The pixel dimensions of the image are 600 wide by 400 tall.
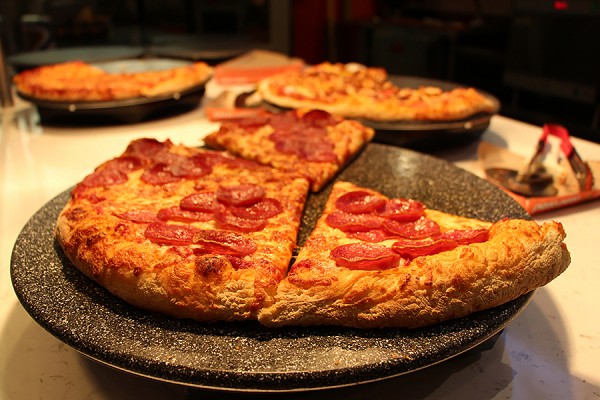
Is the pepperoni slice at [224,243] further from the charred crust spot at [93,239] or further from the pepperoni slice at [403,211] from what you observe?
the pepperoni slice at [403,211]

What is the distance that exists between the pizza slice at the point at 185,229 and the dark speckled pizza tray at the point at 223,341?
0.04 meters

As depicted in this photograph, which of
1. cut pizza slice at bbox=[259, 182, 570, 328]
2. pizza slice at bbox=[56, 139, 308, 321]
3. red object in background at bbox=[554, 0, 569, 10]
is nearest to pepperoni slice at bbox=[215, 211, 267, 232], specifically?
pizza slice at bbox=[56, 139, 308, 321]

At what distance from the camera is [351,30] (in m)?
7.00

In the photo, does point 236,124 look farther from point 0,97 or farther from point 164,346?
point 0,97

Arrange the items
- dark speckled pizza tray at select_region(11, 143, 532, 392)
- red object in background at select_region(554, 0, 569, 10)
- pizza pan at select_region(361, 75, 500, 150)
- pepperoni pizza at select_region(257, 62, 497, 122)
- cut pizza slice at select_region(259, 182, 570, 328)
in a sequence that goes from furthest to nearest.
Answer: red object in background at select_region(554, 0, 569, 10) < pepperoni pizza at select_region(257, 62, 497, 122) < pizza pan at select_region(361, 75, 500, 150) < cut pizza slice at select_region(259, 182, 570, 328) < dark speckled pizza tray at select_region(11, 143, 532, 392)

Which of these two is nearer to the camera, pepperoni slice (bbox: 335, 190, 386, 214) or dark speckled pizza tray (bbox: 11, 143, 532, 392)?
dark speckled pizza tray (bbox: 11, 143, 532, 392)

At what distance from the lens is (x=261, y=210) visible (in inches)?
57.2

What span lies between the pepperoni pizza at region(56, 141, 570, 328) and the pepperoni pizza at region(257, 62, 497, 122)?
931 mm

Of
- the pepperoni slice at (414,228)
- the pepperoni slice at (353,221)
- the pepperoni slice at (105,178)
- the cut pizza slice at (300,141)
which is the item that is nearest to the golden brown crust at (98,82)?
the cut pizza slice at (300,141)

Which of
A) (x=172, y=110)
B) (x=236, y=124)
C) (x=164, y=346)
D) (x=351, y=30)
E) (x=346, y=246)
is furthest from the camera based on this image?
(x=351, y=30)

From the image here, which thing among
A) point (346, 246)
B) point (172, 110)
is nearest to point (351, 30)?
point (172, 110)

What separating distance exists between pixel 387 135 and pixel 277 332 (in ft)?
4.58

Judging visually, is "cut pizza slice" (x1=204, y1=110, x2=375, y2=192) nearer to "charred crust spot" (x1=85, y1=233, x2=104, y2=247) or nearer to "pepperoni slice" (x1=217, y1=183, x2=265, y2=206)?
"pepperoni slice" (x1=217, y1=183, x2=265, y2=206)

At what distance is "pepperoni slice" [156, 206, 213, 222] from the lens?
4.47ft
